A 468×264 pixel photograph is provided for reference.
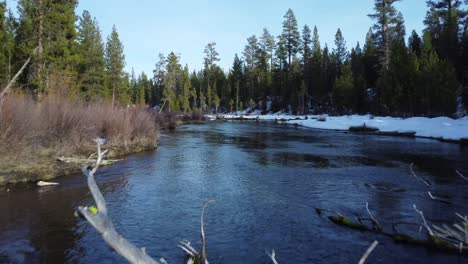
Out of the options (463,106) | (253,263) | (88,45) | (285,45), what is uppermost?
(285,45)

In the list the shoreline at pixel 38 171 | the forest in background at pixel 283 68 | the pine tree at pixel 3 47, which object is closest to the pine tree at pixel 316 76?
the forest in background at pixel 283 68

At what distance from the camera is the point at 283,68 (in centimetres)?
8662

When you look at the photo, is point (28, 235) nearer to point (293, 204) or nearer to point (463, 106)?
point (293, 204)

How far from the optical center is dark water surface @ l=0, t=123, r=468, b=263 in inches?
255

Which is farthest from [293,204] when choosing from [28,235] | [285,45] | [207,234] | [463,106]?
[285,45]

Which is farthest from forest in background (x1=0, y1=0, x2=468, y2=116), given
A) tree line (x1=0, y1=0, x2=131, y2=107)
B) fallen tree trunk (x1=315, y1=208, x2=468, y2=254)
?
fallen tree trunk (x1=315, y1=208, x2=468, y2=254)

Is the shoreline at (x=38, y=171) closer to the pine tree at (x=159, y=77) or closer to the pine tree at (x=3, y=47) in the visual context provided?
the pine tree at (x=3, y=47)

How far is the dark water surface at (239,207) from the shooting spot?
6469 mm

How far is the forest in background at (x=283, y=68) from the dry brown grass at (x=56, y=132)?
1.65 m

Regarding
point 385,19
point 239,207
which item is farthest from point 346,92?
point 239,207

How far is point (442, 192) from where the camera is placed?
1064 centimetres

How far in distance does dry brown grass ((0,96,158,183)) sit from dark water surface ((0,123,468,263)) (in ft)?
5.72

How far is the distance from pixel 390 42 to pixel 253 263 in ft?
173

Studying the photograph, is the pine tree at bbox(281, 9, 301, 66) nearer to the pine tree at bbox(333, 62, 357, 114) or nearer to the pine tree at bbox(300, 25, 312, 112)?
the pine tree at bbox(300, 25, 312, 112)
